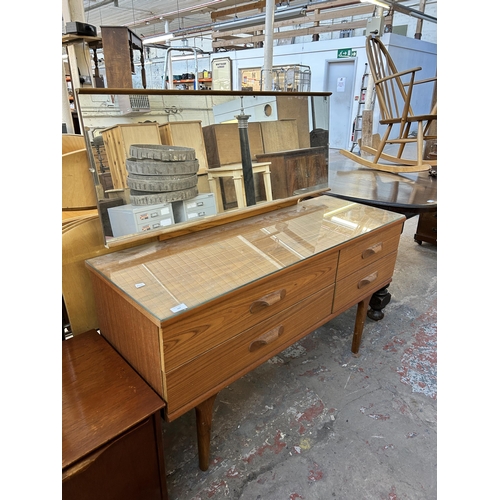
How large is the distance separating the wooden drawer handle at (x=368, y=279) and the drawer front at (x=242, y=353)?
0.75 feet

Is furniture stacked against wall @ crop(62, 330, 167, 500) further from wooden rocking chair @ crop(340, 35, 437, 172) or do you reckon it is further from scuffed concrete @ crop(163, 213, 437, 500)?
wooden rocking chair @ crop(340, 35, 437, 172)

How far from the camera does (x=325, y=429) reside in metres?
1.38

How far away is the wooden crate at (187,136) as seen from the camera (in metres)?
1.15

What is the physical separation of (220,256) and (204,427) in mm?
546

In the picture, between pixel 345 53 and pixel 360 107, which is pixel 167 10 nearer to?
pixel 345 53

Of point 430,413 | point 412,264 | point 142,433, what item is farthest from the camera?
point 412,264

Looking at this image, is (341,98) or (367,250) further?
(341,98)

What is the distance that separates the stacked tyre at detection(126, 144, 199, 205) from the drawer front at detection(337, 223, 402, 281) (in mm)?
640

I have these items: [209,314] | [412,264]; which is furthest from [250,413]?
[412,264]

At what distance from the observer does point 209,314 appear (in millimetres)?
924

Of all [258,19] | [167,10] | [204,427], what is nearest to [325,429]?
[204,427]

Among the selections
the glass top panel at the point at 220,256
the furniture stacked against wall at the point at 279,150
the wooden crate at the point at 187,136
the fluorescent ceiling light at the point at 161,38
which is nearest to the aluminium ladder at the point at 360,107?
the fluorescent ceiling light at the point at 161,38
